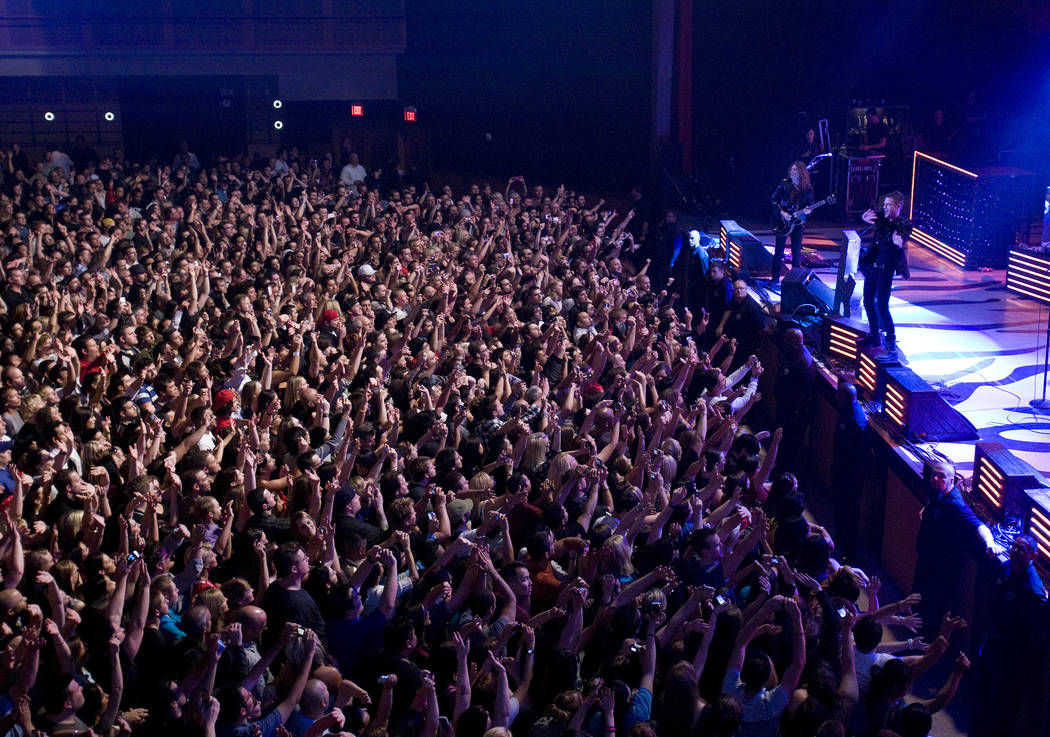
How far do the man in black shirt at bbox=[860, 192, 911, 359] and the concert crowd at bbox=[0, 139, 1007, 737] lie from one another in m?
0.77

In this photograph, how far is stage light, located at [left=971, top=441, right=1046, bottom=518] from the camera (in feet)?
16.3

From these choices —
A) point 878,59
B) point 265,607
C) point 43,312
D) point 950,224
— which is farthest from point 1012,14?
point 265,607

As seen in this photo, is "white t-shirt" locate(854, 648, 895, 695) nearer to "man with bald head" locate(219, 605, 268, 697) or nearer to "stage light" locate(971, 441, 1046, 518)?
"stage light" locate(971, 441, 1046, 518)

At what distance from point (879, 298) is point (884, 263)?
239 mm

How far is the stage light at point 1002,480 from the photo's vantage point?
4.96 metres

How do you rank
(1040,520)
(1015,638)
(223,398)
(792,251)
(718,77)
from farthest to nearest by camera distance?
1. (718,77)
2. (792,251)
3. (223,398)
4. (1040,520)
5. (1015,638)

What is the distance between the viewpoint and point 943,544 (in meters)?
5.18

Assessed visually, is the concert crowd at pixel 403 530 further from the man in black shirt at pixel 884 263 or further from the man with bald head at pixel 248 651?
the man in black shirt at pixel 884 263

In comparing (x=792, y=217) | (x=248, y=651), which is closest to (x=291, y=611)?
(x=248, y=651)

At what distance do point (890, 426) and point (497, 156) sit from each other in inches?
430

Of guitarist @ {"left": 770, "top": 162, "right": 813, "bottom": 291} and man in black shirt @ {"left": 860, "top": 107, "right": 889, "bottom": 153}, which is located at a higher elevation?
man in black shirt @ {"left": 860, "top": 107, "right": 889, "bottom": 153}

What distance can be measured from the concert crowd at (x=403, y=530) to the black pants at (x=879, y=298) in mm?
765

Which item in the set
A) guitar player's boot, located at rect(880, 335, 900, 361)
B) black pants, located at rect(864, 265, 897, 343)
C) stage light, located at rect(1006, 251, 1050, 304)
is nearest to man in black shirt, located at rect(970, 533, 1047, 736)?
guitar player's boot, located at rect(880, 335, 900, 361)

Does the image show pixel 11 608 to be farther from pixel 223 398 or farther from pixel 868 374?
pixel 868 374
